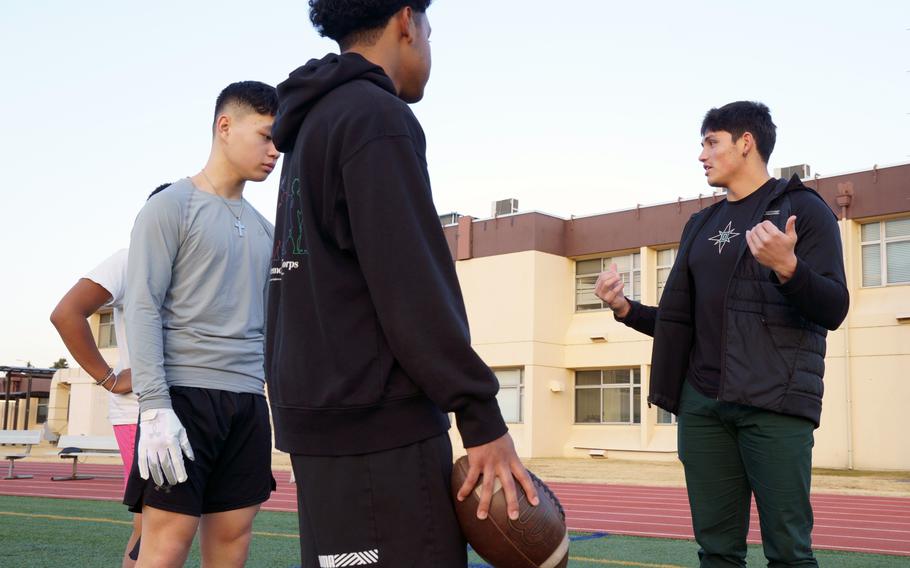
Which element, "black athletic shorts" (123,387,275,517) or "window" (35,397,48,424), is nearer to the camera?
"black athletic shorts" (123,387,275,517)

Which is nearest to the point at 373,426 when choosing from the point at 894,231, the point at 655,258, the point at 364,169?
the point at 364,169

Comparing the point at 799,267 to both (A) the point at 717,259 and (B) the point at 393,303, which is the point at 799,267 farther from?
(B) the point at 393,303

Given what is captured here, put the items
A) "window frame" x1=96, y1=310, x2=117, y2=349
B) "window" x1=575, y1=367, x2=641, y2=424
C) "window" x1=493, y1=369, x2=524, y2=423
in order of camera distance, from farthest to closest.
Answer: "window frame" x1=96, y1=310, x2=117, y2=349, "window" x1=493, y1=369, x2=524, y2=423, "window" x1=575, y1=367, x2=641, y2=424

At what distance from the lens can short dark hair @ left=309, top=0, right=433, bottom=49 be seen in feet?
8.19

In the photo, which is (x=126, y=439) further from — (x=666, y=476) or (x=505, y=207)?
(x=505, y=207)

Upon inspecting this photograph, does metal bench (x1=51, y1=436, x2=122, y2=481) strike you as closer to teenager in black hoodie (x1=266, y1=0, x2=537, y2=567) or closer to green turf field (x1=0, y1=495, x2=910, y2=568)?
green turf field (x1=0, y1=495, x2=910, y2=568)

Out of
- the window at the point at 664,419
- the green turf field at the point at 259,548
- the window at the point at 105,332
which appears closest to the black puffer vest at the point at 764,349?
the green turf field at the point at 259,548

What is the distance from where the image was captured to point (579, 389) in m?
31.6

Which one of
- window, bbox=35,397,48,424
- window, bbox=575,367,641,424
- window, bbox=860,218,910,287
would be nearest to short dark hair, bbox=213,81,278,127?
window, bbox=860,218,910,287

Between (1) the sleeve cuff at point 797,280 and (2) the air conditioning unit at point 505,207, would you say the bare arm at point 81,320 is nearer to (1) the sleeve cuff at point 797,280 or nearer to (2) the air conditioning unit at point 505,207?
(1) the sleeve cuff at point 797,280

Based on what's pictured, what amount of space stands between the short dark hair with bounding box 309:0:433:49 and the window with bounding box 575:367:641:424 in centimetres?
2785

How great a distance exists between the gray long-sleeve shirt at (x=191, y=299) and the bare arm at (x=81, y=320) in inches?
22.3

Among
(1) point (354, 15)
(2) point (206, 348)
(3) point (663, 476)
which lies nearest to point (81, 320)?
(2) point (206, 348)

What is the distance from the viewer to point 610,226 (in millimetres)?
30312
